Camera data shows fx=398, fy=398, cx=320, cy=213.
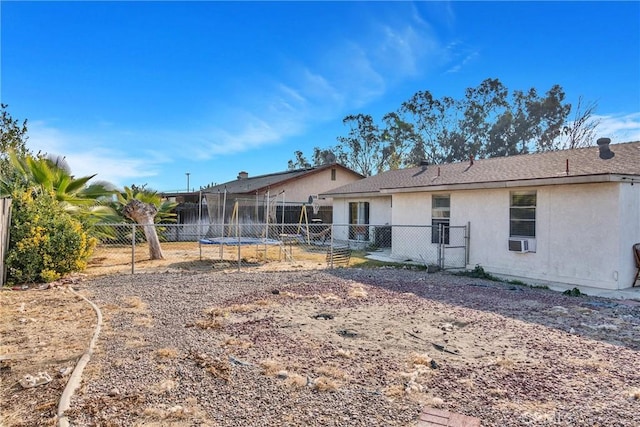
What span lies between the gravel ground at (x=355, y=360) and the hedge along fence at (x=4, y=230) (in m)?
2.00

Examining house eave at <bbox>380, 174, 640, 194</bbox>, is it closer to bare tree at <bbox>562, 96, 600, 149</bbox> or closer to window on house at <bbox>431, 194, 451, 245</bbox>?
window on house at <bbox>431, 194, 451, 245</bbox>

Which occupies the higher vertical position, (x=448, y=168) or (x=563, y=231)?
(x=448, y=168)

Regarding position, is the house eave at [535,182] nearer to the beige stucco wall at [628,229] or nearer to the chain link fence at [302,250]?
the beige stucco wall at [628,229]

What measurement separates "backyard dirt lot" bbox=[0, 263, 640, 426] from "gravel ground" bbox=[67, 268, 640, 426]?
0.06ft

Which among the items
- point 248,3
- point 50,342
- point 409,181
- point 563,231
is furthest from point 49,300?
point 409,181

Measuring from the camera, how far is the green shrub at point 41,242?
8.27 meters

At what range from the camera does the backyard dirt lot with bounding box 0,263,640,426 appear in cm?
311

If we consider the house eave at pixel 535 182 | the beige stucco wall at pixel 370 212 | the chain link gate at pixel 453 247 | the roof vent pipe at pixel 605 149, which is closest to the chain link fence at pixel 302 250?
the chain link gate at pixel 453 247

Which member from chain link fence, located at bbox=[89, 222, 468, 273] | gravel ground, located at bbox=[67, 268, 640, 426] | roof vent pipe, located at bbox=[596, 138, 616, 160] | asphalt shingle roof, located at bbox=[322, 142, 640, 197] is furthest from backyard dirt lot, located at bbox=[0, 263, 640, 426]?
roof vent pipe, located at bbox=[596, 138, 616, 160]

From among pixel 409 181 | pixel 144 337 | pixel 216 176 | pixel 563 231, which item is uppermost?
pixel 216 176

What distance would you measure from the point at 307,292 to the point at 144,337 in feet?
11.9

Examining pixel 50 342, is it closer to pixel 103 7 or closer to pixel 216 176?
pixel 103 7

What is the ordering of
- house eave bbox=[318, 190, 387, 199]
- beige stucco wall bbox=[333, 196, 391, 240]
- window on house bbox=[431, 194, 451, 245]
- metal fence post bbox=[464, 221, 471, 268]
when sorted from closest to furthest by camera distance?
metal fence post bbox=[464, 221, 471, 268]
window on house bbox=[431, 194, 451, 245]
house eave bbox=[318, 190, 387, 199]
beige stucco wall bbox=[333, 196, 391, 240]

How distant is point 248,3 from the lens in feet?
34.1
